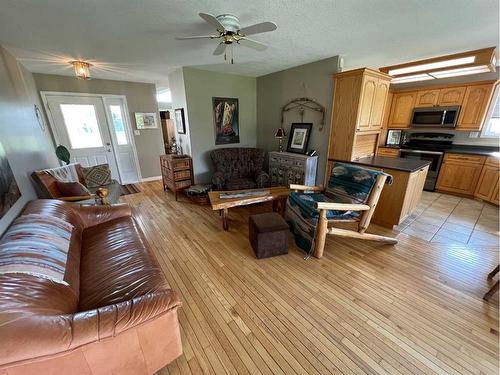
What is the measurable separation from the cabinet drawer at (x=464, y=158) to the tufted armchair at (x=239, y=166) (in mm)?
3678

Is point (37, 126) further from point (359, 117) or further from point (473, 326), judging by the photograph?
point (473, 326)

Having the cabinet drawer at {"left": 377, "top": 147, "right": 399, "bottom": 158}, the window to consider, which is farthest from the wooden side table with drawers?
the window

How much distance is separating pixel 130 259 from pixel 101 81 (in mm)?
4626

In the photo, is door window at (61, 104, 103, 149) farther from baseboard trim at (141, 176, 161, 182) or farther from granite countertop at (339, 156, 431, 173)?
granite countertop at (339, 156, 431, 173)

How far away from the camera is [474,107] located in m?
3.91

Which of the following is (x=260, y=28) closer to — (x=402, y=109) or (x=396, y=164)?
(x=396, y=164)

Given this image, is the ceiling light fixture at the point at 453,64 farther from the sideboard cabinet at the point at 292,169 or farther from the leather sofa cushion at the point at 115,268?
the leather sofa cushion at the point at 115,268

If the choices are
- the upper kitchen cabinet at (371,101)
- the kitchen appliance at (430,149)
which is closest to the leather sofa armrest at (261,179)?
the upper kitchen cabinet at (371,101)

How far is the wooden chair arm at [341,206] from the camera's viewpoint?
211cm

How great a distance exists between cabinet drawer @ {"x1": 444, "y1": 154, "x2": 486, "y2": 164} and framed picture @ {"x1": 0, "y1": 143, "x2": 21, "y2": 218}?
646 centimetres

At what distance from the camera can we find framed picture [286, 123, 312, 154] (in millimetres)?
3664

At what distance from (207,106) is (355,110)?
2655 millimetres

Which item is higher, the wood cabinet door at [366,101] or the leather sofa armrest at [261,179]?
the wood cabinet door at [366,101]

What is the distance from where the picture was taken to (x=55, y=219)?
5.72 ft
